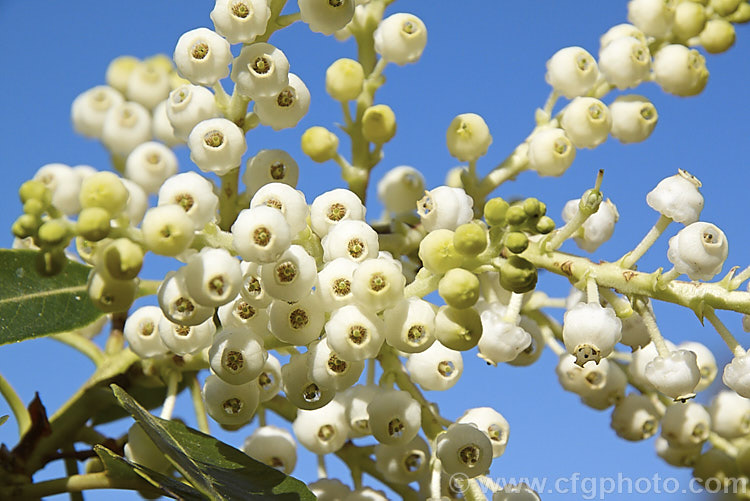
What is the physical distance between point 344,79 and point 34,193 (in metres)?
0.63

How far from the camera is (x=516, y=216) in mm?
1051

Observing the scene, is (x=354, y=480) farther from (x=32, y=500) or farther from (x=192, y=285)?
(x=192, y=285)

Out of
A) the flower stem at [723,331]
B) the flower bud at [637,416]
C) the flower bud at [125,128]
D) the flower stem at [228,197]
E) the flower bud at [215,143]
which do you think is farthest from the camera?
the flower bud at [125,128]

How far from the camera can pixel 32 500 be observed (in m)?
1.41

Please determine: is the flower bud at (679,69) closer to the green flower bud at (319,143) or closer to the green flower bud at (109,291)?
the green flower bud at (319,143)

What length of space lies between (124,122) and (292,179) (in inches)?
32.8

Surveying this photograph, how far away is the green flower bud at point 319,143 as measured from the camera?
1428mm

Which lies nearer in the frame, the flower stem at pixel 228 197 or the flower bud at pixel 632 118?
the flower stem at pixel 228 197

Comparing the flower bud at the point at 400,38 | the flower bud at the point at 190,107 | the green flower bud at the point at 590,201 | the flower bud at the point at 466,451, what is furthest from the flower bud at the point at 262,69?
the flower bud at the point at 466,451

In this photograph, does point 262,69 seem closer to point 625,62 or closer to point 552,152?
point 552,152

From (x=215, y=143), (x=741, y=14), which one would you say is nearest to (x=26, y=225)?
(x=215, y=143)

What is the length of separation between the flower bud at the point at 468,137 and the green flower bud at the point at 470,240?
0.44 metres

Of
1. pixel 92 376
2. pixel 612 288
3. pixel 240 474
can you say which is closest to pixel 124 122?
pixel 92 376

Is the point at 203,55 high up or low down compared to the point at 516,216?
up
